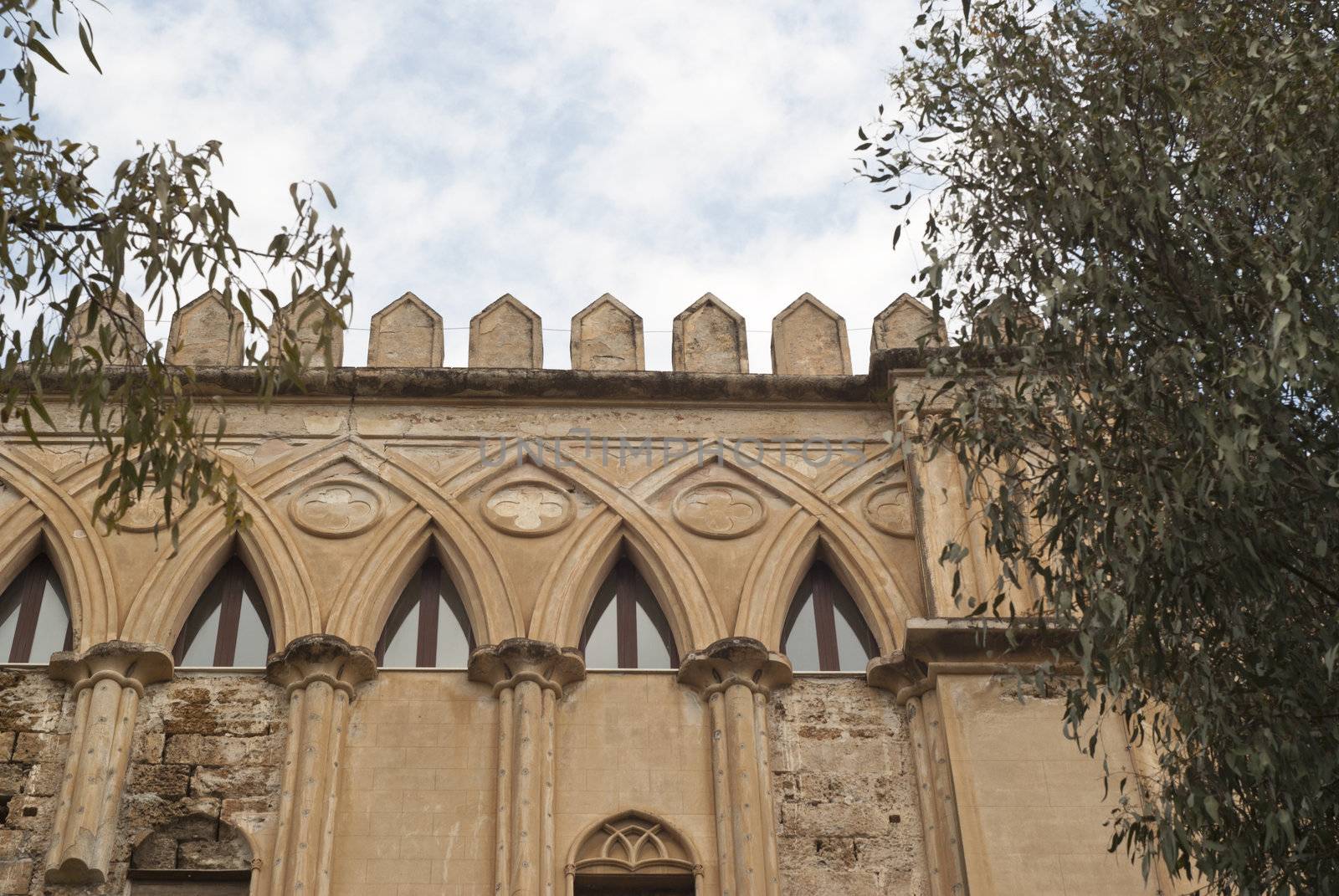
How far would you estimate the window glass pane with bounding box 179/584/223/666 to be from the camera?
10906mm

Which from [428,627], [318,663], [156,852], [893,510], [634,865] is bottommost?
[634,865]

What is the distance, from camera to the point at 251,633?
11055 mm

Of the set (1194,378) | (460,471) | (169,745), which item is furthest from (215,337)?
(1194,378)

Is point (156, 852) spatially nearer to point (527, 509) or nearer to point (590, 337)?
point (527, 509)

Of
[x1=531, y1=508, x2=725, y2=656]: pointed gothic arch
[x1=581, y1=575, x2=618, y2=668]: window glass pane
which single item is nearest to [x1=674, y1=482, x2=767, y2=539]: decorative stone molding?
[x1=531, y1=508, x2=725, y2=656]: pointed gothic arch

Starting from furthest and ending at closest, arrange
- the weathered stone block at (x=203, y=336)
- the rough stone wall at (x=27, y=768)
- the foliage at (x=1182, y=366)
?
the weathered stone block at (x=203, y=336)
the rough stone wall at (x=27, y=768)
the foliage at (x=1182, y=366)

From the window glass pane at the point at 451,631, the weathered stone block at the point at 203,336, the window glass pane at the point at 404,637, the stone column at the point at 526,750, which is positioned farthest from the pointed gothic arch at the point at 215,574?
the weathered stone block at the point at 203,336

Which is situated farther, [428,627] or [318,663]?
[428,627]

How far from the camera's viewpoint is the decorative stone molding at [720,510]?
1152 centimetres

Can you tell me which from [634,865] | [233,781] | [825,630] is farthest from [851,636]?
[233,781]

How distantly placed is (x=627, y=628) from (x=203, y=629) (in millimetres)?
2507

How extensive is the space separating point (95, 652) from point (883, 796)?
4.45m

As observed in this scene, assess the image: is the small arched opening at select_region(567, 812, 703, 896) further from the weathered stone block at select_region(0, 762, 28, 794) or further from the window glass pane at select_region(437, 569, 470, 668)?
the weathered stone block at select_region(0, 762, 28, 794)

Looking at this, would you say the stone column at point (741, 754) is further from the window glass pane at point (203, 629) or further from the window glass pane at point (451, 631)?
the window glass pane at point (203, 629)
